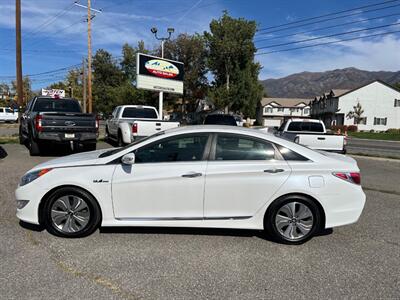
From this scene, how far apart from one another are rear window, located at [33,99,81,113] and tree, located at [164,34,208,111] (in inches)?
1861

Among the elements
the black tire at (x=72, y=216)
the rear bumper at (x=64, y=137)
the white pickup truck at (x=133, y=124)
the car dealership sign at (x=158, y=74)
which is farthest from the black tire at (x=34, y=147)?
the car dealership sign at (x=158, y=74)

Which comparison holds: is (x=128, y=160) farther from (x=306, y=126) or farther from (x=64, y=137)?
(x=306, y=126)

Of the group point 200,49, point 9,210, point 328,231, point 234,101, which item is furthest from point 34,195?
point 200,49

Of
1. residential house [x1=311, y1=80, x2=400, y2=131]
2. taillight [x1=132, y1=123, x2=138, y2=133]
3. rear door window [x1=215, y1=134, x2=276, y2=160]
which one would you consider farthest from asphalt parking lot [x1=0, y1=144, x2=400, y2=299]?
residential house [x1=311, y1=80, x2=400, y2=131]

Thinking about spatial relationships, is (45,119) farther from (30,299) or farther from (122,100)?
(122,100)

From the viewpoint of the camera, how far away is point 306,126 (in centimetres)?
1413

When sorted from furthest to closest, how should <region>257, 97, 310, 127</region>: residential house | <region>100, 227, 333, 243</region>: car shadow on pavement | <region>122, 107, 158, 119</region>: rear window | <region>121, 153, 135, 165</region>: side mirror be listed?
<region>257, 97, 310, 127</region>: residential house < <region>122, 107, 158, 119</region>: rear window < <region>100, 227, 333, 243</region>: car shadow on pavement < <region>121, 153, 135, 165</region>: side mirror

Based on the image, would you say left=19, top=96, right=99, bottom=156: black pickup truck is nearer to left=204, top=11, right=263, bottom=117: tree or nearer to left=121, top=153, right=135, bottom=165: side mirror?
left=121, top=153, right=135, bottom=165: side mirror

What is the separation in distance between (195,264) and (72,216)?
1.78 meters

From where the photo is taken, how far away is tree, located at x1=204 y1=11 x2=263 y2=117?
55094mm

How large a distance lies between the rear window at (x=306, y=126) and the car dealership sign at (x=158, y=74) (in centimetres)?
1081

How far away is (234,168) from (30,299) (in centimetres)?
264

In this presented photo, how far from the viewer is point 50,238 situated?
15.3ft

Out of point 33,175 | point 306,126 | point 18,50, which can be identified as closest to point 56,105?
point 18,50
